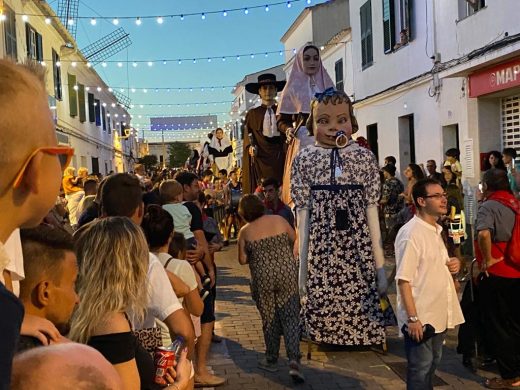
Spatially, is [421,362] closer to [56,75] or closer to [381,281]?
[381,281]

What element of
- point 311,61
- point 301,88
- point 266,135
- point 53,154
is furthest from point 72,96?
point 53,154

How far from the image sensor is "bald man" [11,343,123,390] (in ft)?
3.66

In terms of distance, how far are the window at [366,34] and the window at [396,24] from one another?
1.48 m

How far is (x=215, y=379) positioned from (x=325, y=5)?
76.5 ft

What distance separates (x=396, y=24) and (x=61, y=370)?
1564 cm

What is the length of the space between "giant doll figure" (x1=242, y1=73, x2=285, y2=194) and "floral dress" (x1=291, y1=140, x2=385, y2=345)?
2.72 m

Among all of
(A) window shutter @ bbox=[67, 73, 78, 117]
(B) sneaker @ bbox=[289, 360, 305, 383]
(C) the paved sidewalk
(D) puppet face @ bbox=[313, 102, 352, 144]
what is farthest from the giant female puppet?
(A) window shutter @ bbox=[67, 73, 78, 117]

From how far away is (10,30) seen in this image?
16.7m

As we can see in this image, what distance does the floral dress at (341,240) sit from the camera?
5332 mm

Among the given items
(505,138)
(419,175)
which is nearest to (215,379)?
(419,175)

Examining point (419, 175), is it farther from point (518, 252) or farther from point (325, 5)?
point (325, 5)

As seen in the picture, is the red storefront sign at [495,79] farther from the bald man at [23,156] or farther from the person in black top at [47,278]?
the bald man at [23,156]

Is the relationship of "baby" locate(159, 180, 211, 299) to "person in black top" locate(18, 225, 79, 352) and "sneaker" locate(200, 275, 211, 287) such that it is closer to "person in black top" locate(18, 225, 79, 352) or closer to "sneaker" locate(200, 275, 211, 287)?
"sneaker" locate(200, 275, 211, 287)

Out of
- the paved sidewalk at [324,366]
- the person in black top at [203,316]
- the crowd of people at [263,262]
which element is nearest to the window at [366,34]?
the crowd of people at [263,262]
